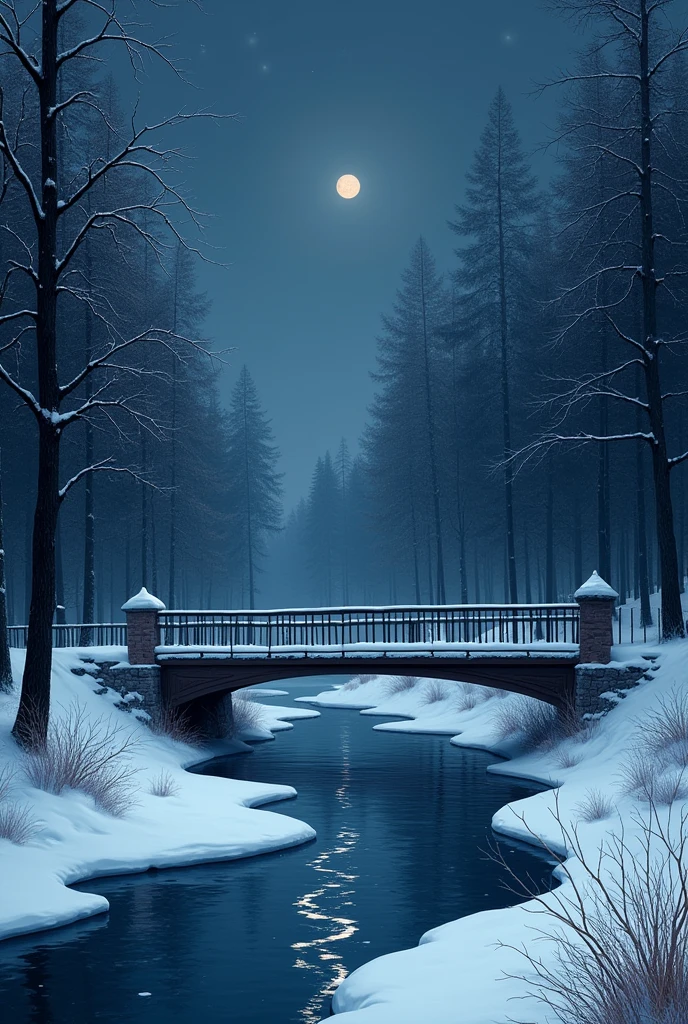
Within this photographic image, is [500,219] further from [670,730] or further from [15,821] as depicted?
[15,821]

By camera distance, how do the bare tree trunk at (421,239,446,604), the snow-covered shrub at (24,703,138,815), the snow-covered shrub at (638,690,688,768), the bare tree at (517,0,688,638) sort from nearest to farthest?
1. the snow-covered shrub at (24,703,138,815)
2. the snow-covered shrub at (638,690,688,768)
3. the bare tree at (517,0,688,638)
4. the bare tree trunk at (421,239,446,604)

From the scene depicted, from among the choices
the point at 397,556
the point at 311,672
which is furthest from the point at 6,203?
the point at 397,556

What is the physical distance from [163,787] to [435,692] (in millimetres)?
A: 18861

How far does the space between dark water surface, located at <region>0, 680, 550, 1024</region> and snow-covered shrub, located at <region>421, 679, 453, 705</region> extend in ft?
44.9

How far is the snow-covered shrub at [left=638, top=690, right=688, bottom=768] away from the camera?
58.5 feet

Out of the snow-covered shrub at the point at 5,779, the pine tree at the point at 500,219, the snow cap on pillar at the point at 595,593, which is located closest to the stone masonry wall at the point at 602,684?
the snow cap on pillar at the point at 595,593

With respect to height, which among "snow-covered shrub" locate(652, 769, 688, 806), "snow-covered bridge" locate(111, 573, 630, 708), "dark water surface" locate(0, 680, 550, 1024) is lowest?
"dark water surface" locate(0, 680, 550, 1024)

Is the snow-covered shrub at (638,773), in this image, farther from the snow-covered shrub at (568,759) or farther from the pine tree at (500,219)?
the pine tree at (500,219)

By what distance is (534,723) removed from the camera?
88.0ft

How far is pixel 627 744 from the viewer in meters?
20.9

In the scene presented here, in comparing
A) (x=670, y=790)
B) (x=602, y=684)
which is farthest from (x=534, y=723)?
(x=670, y=790)

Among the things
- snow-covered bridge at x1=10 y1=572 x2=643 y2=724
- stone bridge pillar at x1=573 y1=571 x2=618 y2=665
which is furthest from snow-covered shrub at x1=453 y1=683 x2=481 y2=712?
stone bridge pillar at x1=573 y1=571 x2=618 y2=665

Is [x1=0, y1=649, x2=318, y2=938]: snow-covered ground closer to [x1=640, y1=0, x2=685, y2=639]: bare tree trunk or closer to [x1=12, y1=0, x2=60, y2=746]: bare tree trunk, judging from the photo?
[x1=12, y1=0, x2=60, y2=746]: bare tree trunk

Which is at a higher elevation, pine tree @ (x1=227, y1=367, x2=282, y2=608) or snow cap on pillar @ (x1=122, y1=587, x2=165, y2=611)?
pine tree @ (x1=227, y1=367, x2=282, y2=608)
